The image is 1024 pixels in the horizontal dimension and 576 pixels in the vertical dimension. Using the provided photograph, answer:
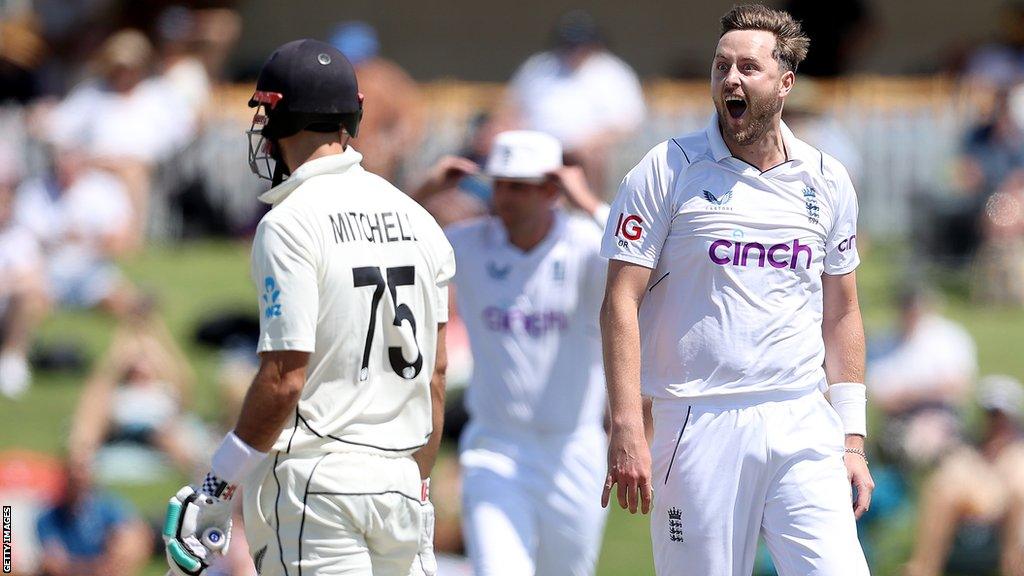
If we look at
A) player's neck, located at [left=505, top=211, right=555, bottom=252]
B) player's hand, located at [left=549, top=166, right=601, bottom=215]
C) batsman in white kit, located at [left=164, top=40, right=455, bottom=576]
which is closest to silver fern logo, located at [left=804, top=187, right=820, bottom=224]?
batsman in white kit, located at [left=164, top=40, right=455, bottom=576]

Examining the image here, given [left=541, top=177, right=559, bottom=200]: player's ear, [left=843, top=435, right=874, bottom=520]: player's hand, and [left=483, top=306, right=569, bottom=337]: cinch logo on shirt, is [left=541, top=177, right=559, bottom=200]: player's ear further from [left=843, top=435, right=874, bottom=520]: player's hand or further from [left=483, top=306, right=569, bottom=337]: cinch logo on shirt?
[left=843, top=435, right=874, bottom=520]: player's hand

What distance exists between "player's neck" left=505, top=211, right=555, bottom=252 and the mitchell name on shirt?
6.36ft

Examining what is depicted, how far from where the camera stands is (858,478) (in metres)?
5.11

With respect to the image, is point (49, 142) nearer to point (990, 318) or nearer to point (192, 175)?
point (192, 175)

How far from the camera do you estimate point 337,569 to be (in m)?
4.47

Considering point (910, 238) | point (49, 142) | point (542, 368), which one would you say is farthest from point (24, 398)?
point (910, 238)

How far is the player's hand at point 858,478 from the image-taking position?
16.7 feet

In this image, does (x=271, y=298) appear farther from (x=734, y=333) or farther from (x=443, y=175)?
(x=443, y=175)

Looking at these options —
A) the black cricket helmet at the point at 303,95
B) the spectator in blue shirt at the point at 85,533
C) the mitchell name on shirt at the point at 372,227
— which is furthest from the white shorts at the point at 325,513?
the spectator in blue shirt at the point at 85,533

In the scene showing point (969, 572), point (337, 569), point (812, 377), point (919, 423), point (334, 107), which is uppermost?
point (334, 107)

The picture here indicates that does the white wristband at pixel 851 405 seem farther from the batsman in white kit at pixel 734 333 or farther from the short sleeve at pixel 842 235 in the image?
the short sleeve at pixel 842 235

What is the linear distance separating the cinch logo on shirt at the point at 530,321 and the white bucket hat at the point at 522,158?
0.56m

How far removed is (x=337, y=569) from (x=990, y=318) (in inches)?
410

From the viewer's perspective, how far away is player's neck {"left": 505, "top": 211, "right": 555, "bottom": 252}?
6.66 meters
